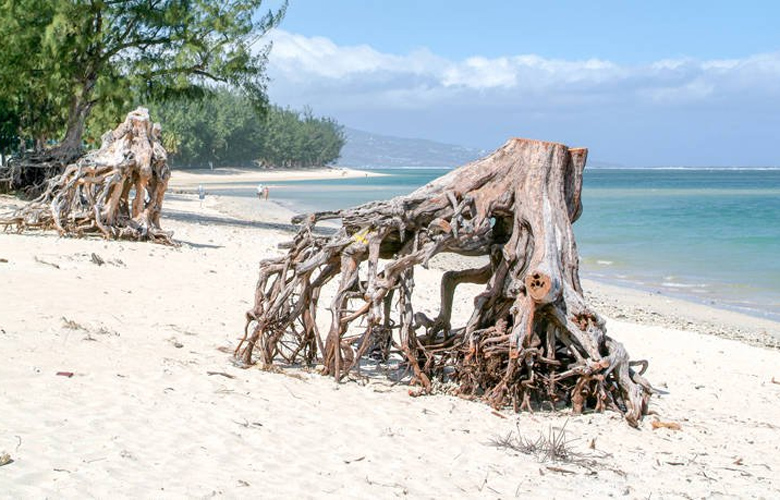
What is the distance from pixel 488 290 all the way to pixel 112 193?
988cm

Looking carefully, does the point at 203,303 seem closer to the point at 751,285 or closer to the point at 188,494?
the point at 188,494

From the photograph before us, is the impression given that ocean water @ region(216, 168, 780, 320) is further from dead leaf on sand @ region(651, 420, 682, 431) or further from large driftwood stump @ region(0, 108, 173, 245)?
large driftwood stump @ region(0, 108, 173, 245)

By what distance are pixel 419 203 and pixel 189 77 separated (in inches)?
807

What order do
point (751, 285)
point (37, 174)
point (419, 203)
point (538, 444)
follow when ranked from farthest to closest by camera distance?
point (37, 174)
point (751, 285)
point (419, 203)
point (538, 444)

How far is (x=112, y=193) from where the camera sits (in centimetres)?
1565

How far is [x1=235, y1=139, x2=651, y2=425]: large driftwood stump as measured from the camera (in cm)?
724

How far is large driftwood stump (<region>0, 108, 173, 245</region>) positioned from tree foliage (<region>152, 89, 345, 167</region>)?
6378 cm

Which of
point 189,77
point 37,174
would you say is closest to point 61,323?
point 37,174

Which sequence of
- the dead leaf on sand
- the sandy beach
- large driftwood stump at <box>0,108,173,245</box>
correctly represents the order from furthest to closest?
large driftwood stump at <box>0,108,173,245</box> → the dead leaf on sand → the sandy beach

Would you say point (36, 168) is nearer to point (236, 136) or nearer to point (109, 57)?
point (109, 57)

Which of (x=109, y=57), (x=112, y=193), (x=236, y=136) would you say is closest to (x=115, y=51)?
(x=109, y=57)

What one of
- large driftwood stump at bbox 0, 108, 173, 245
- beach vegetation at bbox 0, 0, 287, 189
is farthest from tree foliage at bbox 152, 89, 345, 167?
large driftwood stump at bbox 0, 108, 173, 245

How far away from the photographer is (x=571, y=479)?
554 cm

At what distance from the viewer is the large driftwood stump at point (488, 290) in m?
7.24
